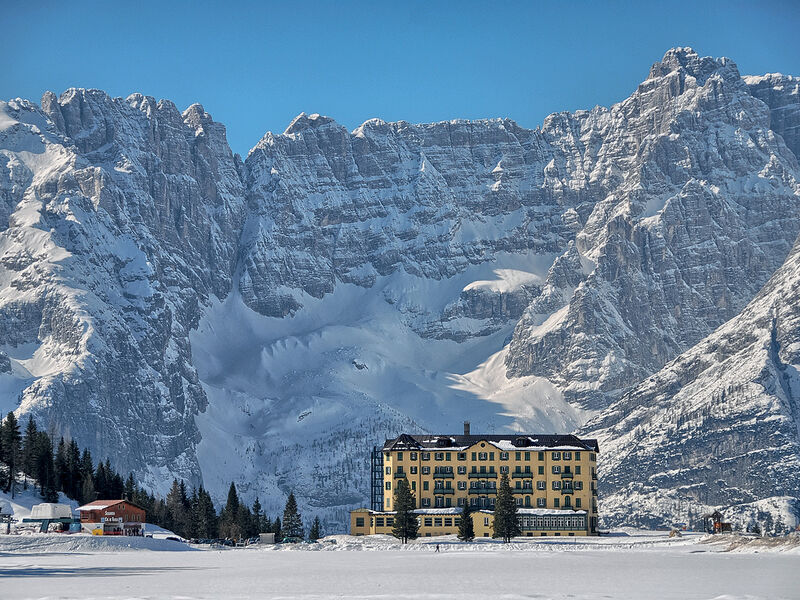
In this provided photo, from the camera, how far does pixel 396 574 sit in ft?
515

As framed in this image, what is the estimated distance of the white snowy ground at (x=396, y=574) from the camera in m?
135

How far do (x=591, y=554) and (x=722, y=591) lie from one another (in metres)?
60.5

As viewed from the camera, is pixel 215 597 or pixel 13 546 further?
pixel 13 546

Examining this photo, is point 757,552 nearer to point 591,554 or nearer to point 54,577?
point 591,554

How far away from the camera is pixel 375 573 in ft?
520

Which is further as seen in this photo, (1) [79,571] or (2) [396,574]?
(1) [79,571]

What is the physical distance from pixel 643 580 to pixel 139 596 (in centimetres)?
4500

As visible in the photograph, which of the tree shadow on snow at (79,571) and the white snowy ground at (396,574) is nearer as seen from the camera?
the white snowy ground at (396,574)

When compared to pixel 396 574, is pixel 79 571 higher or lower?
higher

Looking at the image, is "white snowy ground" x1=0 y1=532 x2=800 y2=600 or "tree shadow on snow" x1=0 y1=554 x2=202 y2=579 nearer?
"white snowy ground" x1=0 y1=532 x2=800 y2=600

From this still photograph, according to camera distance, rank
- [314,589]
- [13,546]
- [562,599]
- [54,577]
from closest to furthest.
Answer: [562,599], [314,589], [54,577], [13,546]

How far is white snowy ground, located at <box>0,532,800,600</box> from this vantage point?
13538 cm

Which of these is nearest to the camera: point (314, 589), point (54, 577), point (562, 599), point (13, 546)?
point (562, 599)

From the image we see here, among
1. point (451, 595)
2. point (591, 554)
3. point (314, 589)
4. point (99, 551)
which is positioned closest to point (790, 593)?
point (451, 595)
